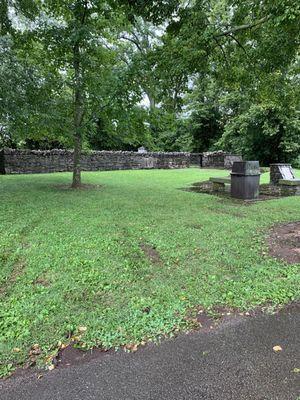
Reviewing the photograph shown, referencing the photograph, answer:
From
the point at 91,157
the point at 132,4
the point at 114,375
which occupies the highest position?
the point at 132,4

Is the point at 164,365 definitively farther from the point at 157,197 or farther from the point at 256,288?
the point at 157,197

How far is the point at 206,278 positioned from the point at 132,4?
5.35 m

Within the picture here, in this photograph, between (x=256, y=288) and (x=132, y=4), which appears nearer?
(x=256, y=288)

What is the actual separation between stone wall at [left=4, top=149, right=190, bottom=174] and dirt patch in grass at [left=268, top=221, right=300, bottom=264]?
522 inches

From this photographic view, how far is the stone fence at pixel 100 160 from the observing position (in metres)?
15.7

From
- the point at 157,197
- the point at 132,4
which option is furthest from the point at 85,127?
the point at 132,4

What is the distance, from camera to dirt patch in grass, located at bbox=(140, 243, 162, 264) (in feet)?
13.0

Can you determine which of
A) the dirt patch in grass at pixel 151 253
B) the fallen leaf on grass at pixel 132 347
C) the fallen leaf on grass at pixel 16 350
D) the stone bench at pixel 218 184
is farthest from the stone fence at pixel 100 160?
the fallen leaf on grass at pixel 132 347

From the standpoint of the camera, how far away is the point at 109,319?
8.83ft

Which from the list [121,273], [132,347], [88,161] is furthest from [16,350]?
[88,161]

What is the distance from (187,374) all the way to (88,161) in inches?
670

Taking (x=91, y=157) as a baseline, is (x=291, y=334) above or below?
below

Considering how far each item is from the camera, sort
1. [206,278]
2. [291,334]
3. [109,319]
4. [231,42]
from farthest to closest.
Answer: [231,42] < [206,278] < [109,319] < [291,334]

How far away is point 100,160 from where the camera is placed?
61.5 ft
